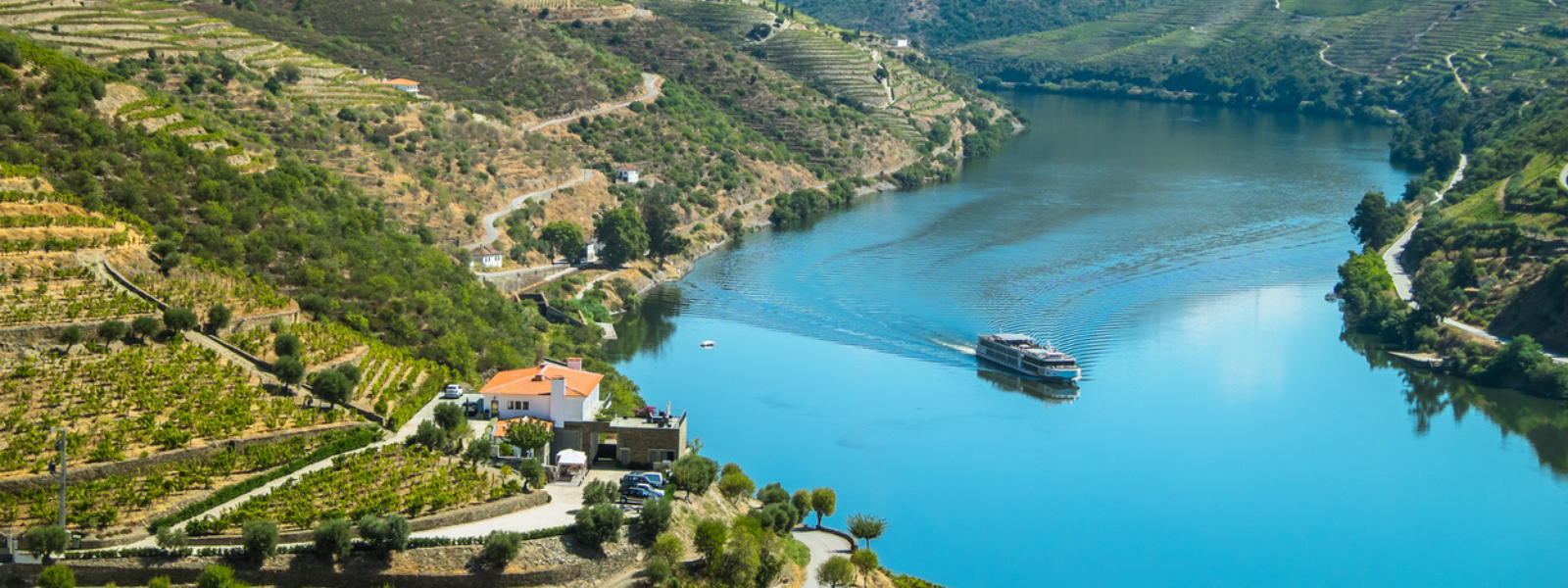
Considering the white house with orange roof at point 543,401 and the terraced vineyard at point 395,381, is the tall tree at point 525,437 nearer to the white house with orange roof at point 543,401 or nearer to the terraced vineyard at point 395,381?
the white house with orange roof at point 543,401

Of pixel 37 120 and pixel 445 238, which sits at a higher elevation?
pixel 37 120

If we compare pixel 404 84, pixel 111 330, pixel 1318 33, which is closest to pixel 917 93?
pixel 404 84

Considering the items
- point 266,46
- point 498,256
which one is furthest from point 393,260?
point 266,46

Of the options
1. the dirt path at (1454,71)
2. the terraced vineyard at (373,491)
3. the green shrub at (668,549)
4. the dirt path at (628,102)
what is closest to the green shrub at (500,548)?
the terraced vineyard at (373,491)

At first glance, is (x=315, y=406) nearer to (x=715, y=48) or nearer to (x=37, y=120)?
(x=37, y=120)

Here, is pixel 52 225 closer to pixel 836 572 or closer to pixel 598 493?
pixel 598 493
